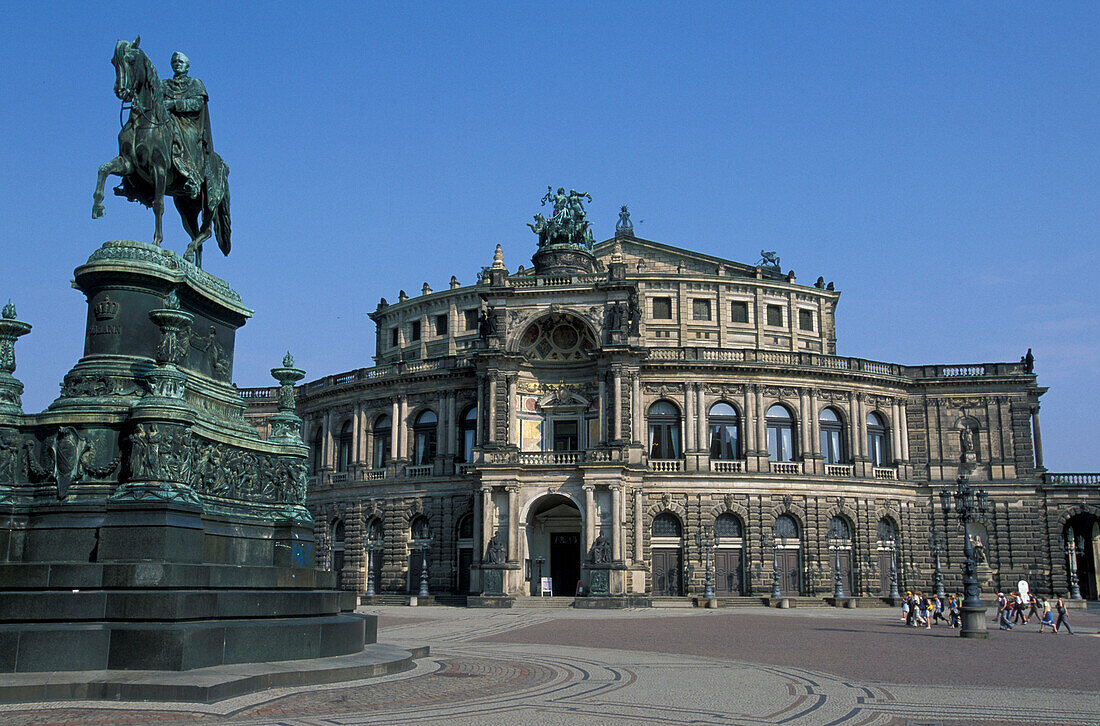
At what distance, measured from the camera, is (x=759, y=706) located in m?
12.8

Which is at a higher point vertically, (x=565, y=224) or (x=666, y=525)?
(x=565, y=224)

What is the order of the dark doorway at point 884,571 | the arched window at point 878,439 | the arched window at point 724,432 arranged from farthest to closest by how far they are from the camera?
1. the arched window at point 878,439
2. the dark doorway at point 884,571
3. the arched window at point 724,432

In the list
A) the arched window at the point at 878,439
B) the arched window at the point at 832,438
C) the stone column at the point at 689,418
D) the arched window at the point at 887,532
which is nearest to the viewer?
the stone column at the point at 689,418

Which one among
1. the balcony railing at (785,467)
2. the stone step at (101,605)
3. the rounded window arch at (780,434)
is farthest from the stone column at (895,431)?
the stone step at (101,605)

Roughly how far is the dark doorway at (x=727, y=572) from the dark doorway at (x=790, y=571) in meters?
2.31

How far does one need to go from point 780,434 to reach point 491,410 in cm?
1742

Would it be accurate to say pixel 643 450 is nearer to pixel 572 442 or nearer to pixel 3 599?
pixel 572 442

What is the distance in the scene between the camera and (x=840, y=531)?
57969mm

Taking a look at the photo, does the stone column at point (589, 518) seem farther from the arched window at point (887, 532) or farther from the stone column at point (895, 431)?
the stone column at point (895, 431)

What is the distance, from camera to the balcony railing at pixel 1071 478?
200ft

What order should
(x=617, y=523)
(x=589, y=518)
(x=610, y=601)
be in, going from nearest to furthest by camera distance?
1. (x=610, y=601)
2. (x=617, y=523)
3. (x=589, y=518)

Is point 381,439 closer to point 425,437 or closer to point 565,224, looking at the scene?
point 425,437

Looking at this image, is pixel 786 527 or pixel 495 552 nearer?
pixel 495 552

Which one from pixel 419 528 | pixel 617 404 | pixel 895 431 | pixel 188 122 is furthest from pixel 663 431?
pixel 188 122
